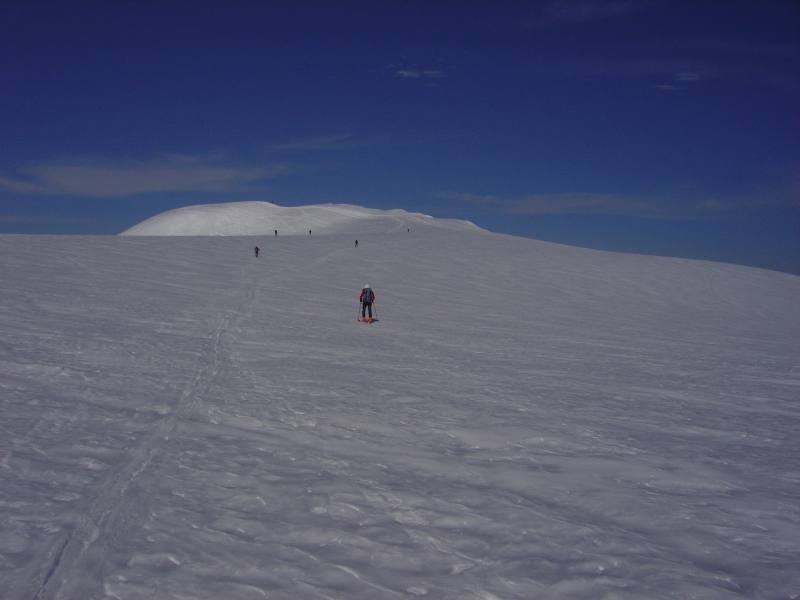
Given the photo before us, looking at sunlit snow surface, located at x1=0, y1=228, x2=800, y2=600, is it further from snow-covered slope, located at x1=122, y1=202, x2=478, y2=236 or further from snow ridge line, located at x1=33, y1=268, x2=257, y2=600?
snow-covered slope, located at x1=122, y1=202, x2=478, y2=236

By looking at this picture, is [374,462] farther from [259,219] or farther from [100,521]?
[259,219]

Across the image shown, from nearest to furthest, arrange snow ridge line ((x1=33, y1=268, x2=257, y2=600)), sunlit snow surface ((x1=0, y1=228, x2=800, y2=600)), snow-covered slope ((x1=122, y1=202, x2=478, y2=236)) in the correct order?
snow ridge line ((x1=33, y1=268, x2=257, y2=600)) → sunlit snow surface ((x1=0, y1=228, x2=800, y2=600)) → snow-covered slope ((x1=122, y1=202, x2=478, y2=236))

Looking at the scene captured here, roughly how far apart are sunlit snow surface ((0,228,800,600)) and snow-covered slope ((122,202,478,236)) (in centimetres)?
9747

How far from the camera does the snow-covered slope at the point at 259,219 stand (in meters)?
116

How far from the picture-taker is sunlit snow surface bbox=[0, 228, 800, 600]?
163 inches

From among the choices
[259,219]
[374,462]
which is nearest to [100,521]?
[374,462]

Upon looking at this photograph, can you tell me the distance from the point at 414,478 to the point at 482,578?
174cm

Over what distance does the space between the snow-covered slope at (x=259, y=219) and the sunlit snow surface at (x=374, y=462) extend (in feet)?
320


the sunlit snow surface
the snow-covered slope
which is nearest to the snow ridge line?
the sunlit snow surface

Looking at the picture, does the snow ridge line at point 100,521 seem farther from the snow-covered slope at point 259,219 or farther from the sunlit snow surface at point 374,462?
the snow-covered slope at point 259,219

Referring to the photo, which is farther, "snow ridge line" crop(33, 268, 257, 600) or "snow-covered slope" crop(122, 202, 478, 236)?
"snow-covered slope" crop(122, 202, 478, 236)

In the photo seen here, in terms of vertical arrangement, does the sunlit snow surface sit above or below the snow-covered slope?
below

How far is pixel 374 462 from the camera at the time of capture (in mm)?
6180

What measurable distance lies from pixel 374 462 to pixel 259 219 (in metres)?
124
